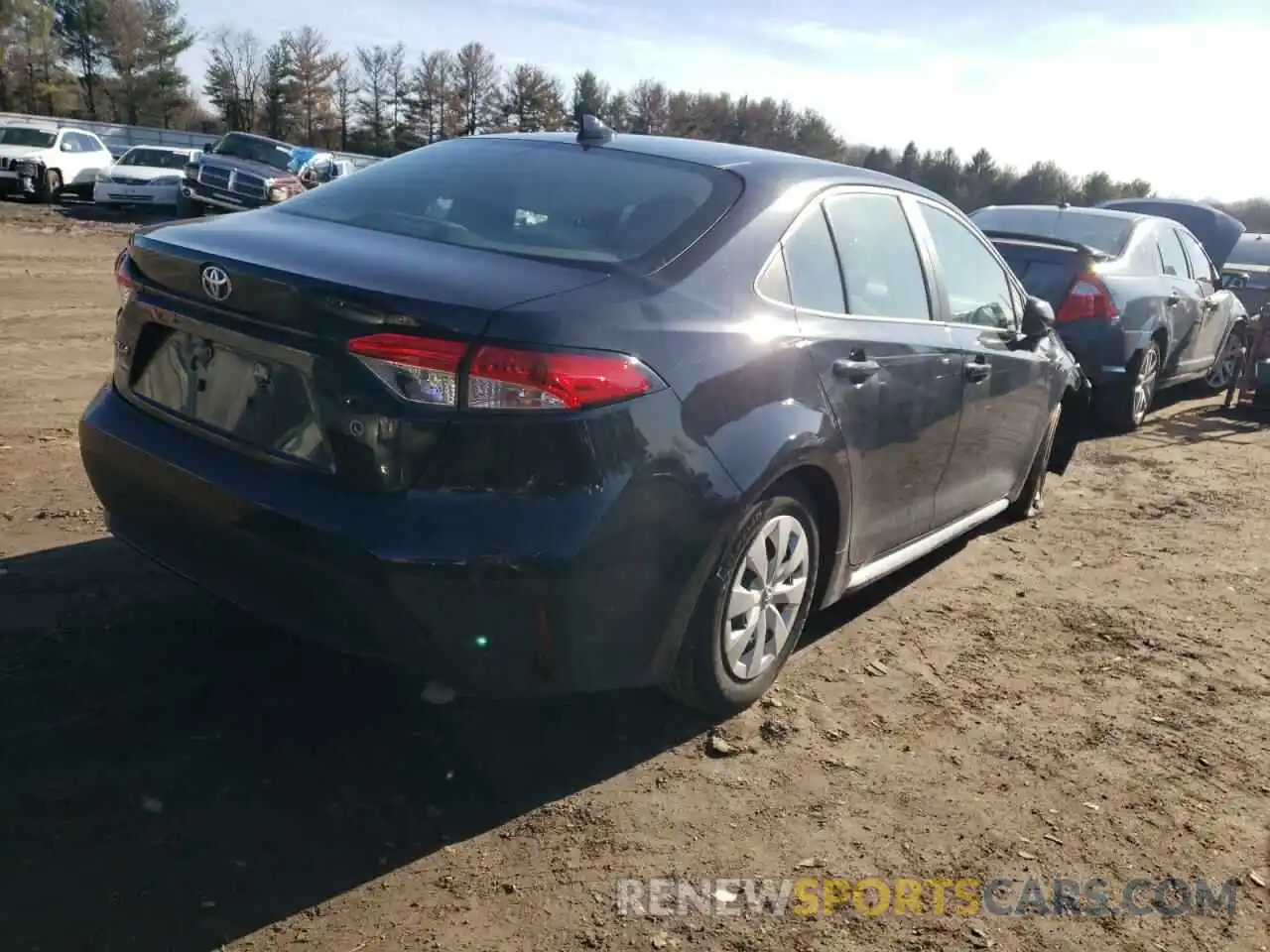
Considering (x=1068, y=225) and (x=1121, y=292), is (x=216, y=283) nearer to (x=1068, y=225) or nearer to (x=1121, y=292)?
(x=1121, y=292)

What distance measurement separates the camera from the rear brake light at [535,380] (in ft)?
8.48

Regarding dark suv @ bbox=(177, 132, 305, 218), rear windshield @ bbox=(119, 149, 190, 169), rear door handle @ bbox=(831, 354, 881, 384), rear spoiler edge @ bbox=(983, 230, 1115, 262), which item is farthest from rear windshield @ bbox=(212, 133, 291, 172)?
rear door handle @ bbox=(831, 354, 881, 384)

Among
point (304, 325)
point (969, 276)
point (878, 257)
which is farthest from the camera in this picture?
point (969, 276)

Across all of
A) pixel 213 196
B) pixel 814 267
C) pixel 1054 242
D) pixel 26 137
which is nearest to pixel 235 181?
pixel 213 196

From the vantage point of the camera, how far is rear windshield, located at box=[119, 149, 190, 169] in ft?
81.4

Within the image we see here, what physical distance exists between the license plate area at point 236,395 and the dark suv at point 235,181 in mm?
19092

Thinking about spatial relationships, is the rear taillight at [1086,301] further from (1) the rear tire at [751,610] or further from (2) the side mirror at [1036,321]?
(1) the rear tire at [751,610]

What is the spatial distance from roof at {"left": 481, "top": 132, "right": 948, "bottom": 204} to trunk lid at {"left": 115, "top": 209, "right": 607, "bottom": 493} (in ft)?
3.21

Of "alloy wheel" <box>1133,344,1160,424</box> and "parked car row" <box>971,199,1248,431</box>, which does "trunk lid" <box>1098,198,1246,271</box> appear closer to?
"parked car row" <box>971,199,1248,431</box>

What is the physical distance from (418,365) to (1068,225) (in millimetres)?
7524

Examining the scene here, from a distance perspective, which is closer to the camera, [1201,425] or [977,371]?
[977,371]

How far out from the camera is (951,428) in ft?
14.1

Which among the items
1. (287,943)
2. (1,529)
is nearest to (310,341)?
(287,943)

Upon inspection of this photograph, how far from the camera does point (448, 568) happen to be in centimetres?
260
